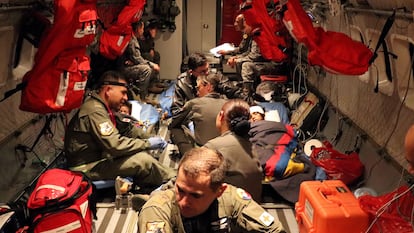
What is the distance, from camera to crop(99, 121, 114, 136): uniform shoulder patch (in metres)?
3.68

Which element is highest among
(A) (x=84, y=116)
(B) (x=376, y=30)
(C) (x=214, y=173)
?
(B) (x=376, y=30)

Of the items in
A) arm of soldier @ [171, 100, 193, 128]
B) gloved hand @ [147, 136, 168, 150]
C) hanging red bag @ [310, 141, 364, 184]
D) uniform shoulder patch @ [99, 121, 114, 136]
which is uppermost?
uniform shoulder patch @ [99, 121, 114, 136]

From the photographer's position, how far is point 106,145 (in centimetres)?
373

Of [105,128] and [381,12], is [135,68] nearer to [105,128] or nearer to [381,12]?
[105,128]

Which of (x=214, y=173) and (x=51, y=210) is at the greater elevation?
(x=214, y=173)

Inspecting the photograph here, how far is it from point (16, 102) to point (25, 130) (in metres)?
0.28

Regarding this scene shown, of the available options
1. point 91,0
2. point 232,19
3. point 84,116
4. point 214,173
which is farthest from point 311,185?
point 232,19

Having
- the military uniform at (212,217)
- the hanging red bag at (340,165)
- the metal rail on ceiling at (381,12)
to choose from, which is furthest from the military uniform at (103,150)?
the metal rail on ceiling at (381,12)

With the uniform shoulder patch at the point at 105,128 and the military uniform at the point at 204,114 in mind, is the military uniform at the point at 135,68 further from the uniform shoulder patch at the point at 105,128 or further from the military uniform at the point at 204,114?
the uniform shoulder patch at the point at 105,128

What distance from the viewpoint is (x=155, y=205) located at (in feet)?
6.72

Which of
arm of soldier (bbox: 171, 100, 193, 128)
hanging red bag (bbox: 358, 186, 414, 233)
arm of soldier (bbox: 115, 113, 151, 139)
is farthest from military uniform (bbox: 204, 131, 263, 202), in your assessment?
arm of soldier (bbox: 115, 113, 151, 139)

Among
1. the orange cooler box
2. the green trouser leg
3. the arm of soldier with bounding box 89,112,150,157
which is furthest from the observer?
the green trouser leg

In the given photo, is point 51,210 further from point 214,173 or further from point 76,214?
point 214,173

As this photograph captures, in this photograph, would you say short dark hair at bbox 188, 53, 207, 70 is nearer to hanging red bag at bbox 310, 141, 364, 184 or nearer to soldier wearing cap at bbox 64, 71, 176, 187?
soldier wearing cap at bbox 64, 71, 176, 187
